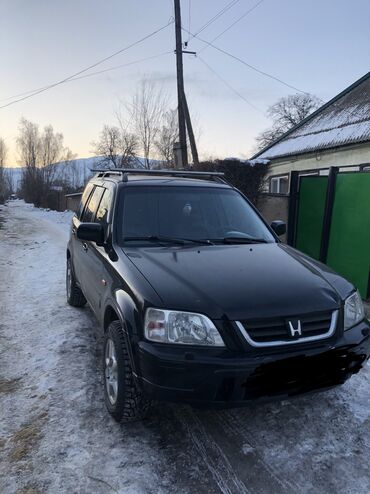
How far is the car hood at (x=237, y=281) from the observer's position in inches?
107

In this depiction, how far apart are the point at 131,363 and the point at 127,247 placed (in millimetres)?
1103

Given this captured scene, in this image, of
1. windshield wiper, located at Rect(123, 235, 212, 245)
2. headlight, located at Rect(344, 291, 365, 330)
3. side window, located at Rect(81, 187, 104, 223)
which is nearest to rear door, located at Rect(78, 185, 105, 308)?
side window, located at Rect(81, 187, 104, 223)

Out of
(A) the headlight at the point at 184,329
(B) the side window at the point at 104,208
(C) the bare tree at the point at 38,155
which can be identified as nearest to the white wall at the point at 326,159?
(B) the side window at the point at 104,208

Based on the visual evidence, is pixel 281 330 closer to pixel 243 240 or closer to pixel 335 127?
pixel 243 240

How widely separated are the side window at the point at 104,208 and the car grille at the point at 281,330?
2.00 metres

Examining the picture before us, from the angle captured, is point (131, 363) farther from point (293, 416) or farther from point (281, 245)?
point (281, 245)

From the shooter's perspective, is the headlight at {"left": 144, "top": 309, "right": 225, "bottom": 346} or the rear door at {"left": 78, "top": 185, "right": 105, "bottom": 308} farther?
the rear door at {"left": 78, "top": 185, "right": 105, "bottom": 308}

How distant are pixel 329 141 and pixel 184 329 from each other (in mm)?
12189

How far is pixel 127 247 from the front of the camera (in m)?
3.65

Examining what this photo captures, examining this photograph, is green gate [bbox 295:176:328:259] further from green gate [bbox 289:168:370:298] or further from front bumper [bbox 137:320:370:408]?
front bumper [bbox 137:320:370:408]

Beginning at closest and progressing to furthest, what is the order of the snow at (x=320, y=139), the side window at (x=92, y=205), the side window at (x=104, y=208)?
the side window at (x=104, y=208)
the side window at (x=92, y=205)
the snow at (x=320, y=139)

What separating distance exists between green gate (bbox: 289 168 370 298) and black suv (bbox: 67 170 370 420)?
3.43 meters

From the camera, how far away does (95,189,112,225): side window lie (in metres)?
4.19

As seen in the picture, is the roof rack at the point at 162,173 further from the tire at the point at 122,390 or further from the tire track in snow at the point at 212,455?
the tire track in snow at the point at 212,455
